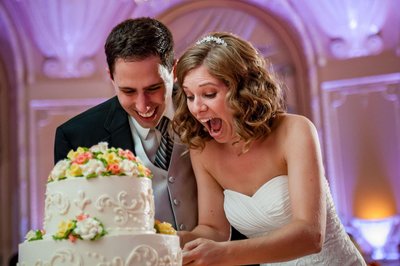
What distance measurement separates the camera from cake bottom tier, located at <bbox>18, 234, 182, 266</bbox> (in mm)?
2623

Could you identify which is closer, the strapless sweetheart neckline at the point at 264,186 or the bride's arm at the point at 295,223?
the bride's arm at the point at 295,223

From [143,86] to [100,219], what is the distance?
2.76 feet

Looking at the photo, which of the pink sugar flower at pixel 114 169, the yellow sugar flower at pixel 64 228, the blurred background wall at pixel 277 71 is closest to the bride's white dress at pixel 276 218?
the pink sugar flower at pixel 114 169

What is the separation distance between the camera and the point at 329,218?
11.3 ft

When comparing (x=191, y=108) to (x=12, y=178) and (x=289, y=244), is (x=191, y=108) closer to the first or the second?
(x=289, y=244)

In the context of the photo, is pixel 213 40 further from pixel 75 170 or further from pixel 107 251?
pixel 107 251

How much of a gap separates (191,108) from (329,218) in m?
0.85

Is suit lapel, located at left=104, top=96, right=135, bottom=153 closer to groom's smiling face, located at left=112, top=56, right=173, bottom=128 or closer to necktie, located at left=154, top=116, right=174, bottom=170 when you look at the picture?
necktie, located at left=154, top=116, right=174, bottom=170

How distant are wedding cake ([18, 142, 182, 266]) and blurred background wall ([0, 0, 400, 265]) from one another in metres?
5.85

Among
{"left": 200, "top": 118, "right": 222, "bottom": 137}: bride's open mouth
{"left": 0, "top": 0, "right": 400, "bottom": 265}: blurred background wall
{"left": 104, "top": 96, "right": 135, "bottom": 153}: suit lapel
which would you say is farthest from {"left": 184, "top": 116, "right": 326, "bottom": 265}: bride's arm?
{"left": 0, "top": 0, "right": 400, "bottom": 265}: blurred background wall

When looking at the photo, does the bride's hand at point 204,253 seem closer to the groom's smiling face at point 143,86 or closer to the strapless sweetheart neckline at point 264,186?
the strapless sweetheart neckline at point 264,186

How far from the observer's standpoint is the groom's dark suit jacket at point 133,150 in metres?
3.57

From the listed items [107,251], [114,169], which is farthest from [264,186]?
[107,251]

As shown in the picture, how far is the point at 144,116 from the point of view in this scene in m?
3.41
